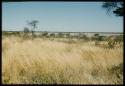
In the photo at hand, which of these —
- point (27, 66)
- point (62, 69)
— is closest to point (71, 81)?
point (62, 69)

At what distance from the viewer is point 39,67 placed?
285 inches

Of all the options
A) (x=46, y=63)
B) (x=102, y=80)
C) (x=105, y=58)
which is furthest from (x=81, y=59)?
(x=102, y=80)

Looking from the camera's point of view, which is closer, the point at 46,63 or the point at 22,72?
the point at 22,72

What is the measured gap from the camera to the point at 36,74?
22.0ft

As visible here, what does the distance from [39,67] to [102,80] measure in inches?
72.8

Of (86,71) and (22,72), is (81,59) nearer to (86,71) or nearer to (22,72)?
(86,71)

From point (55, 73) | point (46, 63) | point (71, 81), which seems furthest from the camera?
point (46, 63)

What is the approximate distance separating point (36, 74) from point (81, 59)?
9.09ft

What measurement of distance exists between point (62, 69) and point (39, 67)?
0.61 m

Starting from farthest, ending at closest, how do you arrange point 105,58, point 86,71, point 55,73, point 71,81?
point 105,58 < point 86,71 < point 55,73 < point 71,81

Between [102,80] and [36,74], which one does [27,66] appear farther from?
[102,80]

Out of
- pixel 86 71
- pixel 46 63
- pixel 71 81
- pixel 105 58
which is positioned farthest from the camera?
pixel 105 58

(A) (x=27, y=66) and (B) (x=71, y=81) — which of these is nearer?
(B) (x=71, y=81)

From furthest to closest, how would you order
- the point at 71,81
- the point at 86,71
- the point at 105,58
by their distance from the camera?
the point at 105,58 → the point at 86,71 → the point at 71,81
